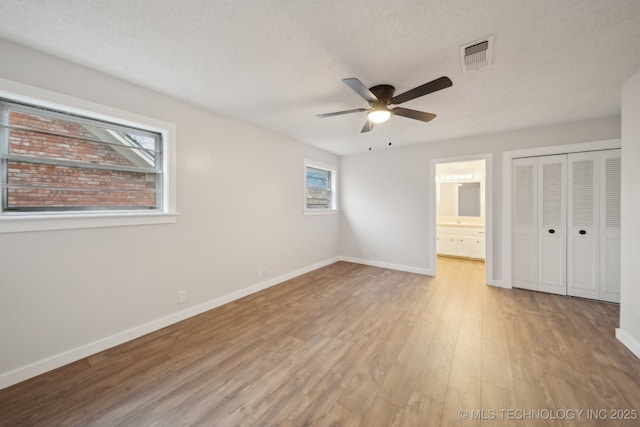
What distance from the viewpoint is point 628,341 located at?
2.16 metres

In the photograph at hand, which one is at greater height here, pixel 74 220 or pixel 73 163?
pixel 73 163

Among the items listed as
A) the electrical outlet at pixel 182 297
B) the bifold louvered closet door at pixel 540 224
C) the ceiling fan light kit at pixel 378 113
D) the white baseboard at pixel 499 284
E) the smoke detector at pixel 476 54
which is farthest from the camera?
the white baseboard at pixel 499 284

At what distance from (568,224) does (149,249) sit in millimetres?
5599

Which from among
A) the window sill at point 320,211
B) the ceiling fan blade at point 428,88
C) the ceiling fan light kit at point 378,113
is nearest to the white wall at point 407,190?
the window sill at point 320,211

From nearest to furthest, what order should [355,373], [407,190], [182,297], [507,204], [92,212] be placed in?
[355,373] → [92,212] → [182,297] → [507,204] → [407,190]

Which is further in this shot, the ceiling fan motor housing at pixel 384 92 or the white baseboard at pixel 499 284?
the white baseboard at pixel 499 284

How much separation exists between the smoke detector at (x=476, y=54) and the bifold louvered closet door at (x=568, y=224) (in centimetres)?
258

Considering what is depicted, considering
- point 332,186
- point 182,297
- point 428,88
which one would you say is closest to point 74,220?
point 182,297

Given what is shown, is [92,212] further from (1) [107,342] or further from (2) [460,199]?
(2) [460,199]

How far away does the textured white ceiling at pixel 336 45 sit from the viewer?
144 cm

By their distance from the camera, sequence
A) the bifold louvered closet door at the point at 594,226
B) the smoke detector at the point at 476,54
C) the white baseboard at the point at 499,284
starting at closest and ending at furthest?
the smoke detector at the point at 476,54
the bifold louvered closet door at the point at 594,226
the white baseboard at the point at 499,284

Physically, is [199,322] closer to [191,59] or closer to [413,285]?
[191,59]

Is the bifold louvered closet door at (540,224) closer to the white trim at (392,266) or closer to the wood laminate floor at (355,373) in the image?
the wood laminate floor at (355,373)

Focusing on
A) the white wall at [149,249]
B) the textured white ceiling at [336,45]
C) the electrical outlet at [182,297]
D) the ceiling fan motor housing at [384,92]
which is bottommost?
the electrical outlet at [182,297]
